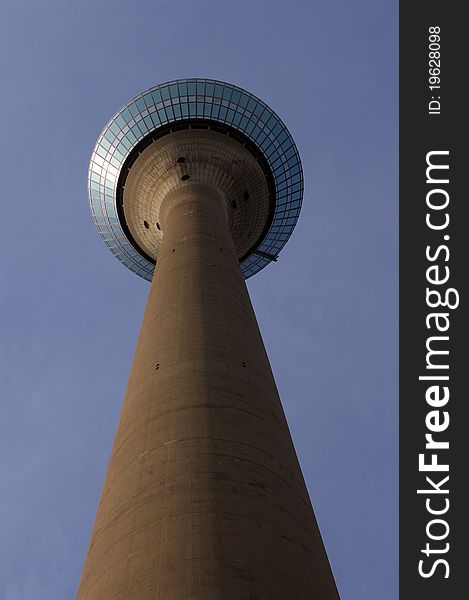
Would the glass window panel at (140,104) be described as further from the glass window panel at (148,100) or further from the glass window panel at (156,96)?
the glass window panel at (156,96)

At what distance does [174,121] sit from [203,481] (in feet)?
82.0

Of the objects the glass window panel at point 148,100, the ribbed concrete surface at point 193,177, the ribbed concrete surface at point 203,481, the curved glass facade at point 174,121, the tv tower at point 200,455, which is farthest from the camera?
the glass window panel at point 148,100

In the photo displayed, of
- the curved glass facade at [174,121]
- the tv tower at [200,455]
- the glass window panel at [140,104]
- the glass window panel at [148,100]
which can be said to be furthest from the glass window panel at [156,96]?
the tv tower at [200,455]

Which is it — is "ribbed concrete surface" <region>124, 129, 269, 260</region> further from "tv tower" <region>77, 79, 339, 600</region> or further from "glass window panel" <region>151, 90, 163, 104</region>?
"glass window panel" <region>151, 90, 163, 104</region>

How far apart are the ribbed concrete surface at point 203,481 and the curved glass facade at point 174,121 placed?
17269 millimetres

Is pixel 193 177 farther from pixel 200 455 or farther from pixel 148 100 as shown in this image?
pixel 200 455

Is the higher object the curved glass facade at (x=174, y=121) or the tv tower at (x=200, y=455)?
the curved glass facade at (x=174, y=121)

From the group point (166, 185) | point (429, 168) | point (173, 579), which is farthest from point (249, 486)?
point (166, 185)

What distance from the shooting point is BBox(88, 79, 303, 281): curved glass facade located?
113ft

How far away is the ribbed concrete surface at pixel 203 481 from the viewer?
10773 millimetres

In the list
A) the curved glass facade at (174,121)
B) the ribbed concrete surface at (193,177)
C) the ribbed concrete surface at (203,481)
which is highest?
the curved glass facade at (174,121)

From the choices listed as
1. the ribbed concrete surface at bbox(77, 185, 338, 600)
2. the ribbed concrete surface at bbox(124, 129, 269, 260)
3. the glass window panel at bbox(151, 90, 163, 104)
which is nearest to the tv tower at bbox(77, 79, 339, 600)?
the ribbed concrete surface at bbox(77, 185, 338, 600)

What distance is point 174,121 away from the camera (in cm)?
3394

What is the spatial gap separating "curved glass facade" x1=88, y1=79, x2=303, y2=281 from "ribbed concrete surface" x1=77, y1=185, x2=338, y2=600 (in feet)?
56.7
